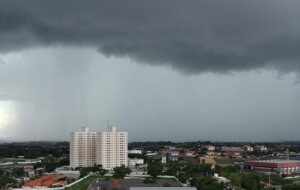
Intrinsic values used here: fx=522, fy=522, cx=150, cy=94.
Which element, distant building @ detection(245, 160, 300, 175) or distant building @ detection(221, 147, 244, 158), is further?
distant building @ detection(221, 147, 244, 158)

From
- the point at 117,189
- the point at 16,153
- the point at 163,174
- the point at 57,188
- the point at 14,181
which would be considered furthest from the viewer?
the point at 16,153

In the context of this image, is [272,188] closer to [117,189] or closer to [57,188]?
[117,189]

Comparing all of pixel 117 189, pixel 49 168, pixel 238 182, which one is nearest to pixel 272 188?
pixel 238 182

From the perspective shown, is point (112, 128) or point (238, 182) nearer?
point (238, 182)

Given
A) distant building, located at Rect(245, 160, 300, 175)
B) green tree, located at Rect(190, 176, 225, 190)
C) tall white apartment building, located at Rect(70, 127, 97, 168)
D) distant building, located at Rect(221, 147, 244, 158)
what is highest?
tall white apartment building, located at Rect(70, 127, 97, 168)

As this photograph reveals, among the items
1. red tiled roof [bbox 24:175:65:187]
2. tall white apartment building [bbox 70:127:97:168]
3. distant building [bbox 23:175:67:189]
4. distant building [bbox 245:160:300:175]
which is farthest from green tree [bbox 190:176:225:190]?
distant building [bbox 245:160:300:175]

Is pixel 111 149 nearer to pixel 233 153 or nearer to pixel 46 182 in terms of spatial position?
pixel 46 182

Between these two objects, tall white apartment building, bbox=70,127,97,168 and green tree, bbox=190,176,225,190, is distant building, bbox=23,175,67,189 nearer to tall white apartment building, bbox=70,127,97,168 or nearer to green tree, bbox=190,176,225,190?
green tree, bbox=190,176,225,190
